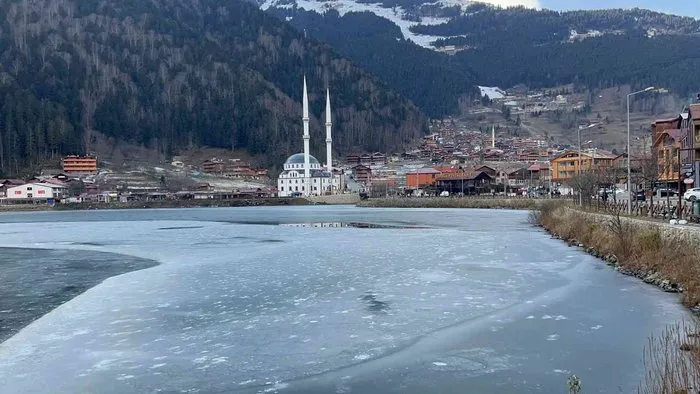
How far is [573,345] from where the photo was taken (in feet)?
33.7

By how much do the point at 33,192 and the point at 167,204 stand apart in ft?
71.6

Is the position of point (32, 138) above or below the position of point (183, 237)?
above

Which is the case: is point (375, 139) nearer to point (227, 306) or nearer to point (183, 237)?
point (183, 237)

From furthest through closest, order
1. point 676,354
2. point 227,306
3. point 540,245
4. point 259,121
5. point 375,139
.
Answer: point 375,139 → point 259,121 → point 540,245 → point 227,306 → point 676,354

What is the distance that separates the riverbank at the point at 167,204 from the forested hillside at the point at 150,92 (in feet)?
127

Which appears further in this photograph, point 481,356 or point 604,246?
point 604,246

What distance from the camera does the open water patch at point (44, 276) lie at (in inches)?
541

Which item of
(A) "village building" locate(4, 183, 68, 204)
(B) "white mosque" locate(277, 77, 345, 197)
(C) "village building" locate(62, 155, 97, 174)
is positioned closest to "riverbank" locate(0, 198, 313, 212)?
(A) "village building" locate(4, 183, 68, 204)

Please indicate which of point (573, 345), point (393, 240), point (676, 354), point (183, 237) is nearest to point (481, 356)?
point (573, 345)

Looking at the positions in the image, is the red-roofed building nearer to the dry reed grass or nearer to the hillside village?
the hillside village

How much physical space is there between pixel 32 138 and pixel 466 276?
127 metres

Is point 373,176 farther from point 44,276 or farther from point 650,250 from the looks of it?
point 650,250

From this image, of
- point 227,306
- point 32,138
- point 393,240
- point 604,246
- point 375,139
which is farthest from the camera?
point 375,139

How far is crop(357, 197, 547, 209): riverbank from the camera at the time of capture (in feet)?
226
